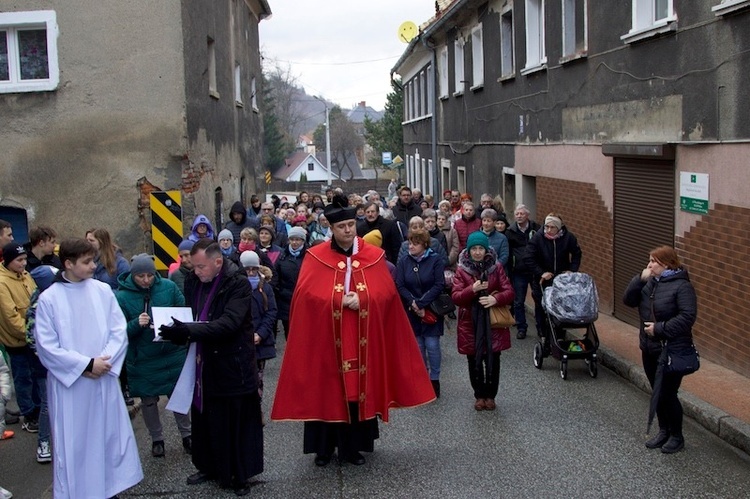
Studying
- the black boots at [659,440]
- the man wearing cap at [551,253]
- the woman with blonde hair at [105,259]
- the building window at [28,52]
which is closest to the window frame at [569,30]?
the man wearing cap at [551,253]

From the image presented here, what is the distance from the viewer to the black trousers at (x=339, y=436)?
6.88 m

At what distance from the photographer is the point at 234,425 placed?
252 inches

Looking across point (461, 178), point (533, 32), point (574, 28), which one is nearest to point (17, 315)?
point (574, 28)

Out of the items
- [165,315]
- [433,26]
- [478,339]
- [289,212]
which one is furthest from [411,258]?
[433,26]

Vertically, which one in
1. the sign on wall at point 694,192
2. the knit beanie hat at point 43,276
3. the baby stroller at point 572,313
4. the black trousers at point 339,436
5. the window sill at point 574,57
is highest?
the window sill at point 574,57

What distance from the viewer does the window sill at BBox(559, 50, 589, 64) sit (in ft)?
45.4

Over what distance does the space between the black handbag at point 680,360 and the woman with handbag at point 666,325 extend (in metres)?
0.01

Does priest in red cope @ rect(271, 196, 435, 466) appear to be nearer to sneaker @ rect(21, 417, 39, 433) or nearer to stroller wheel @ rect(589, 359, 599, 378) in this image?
sneaker @ rect(21, 417, 39, 433)

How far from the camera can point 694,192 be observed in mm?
10211

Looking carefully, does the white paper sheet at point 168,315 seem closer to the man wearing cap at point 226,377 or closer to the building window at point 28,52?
the man wearing cap at point 226,377

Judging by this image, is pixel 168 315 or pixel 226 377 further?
pixel 226 377

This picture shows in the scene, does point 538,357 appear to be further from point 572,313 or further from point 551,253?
point 551,253

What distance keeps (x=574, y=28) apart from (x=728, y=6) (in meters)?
5.83

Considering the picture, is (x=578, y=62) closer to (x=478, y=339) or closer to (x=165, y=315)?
(x=478, y=339)
